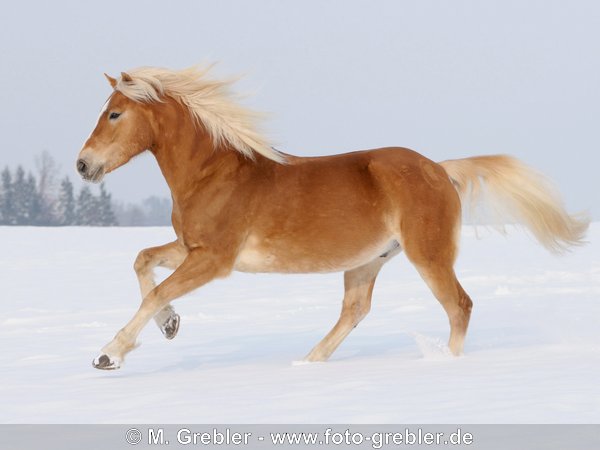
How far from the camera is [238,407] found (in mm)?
4785

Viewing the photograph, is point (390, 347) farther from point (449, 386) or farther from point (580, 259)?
point (580, 259)

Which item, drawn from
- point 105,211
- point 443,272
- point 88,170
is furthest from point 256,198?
point 105,211

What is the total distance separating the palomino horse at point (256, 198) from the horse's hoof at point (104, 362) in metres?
0.34

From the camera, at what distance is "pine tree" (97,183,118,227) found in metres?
54.1

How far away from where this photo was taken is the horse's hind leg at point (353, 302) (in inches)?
272

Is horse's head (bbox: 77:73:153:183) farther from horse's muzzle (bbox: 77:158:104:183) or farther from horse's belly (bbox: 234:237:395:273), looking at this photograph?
horse's belly (bbox: 234:237:395:273)

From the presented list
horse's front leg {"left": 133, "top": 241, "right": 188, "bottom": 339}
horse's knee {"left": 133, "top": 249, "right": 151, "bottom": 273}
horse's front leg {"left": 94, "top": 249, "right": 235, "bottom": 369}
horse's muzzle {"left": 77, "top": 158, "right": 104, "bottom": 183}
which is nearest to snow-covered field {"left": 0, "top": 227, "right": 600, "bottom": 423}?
horse's front leg {"left": 94, "top": 249, "right": 235, "bottom": 369}

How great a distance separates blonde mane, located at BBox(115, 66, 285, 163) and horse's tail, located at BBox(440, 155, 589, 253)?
1578mm

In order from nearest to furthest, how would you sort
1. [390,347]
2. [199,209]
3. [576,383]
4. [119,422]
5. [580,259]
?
[119,422] < [576,383] < [199,209] < [390,347] < [580,259]

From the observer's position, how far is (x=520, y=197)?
7289mm

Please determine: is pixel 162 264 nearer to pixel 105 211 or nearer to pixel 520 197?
pixel 520 197

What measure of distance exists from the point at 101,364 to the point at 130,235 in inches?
841

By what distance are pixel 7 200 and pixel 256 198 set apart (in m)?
51.6
